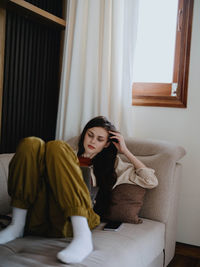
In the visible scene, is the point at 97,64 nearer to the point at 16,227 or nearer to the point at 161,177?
the point at 161,177

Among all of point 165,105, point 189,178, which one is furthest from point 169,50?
point 189,178

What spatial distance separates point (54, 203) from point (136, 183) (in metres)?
0.54

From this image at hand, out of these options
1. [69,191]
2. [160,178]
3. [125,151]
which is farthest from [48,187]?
[160,178]

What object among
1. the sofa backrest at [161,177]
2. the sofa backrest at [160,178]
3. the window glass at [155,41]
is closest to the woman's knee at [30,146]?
the sofa backrest at [160,178]

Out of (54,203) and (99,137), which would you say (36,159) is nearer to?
(54,203)

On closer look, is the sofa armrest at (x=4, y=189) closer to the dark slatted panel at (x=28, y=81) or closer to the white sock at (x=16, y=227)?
the white sock at (x=16, y=227)

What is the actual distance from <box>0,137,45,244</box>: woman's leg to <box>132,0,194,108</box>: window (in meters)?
1.16

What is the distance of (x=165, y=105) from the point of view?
94.5 inches

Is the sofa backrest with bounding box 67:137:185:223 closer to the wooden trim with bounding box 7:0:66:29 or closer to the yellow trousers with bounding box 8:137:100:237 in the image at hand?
the yellow trousers with bounding box 8:137:100:237

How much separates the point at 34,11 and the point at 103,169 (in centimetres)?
110

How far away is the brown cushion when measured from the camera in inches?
72.3

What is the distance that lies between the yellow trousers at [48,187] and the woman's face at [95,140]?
15.1 inches

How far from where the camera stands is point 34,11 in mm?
2188

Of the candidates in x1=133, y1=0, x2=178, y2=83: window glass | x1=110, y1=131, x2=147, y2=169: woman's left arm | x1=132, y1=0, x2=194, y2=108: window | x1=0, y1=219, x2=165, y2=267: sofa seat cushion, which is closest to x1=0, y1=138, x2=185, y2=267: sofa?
x1=0, y1=219, x2=165, y2=267: sofa seat cushion
